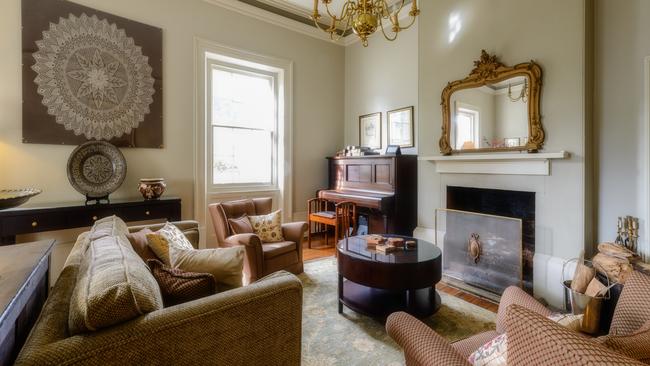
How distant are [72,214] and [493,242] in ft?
13.3

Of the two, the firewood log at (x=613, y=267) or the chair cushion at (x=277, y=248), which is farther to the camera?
the chair cushion at (x=277, y=248)

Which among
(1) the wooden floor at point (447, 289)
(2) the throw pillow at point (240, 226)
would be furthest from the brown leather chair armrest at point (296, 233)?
(1) the wooden floor at point (447, 289)

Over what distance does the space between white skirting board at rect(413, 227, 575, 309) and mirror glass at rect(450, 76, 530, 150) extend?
108 cm

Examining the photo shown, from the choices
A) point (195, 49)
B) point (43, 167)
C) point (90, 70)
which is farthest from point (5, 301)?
point (195, 49)

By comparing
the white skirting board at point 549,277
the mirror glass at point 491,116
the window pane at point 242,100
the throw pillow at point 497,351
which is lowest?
the white skirting board at point 549,277

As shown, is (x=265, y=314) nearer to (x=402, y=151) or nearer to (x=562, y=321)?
(x=562, y=321)

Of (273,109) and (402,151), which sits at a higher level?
(273,109)

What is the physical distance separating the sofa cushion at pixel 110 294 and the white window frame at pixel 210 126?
2.95 meters

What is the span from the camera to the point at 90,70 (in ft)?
10.8

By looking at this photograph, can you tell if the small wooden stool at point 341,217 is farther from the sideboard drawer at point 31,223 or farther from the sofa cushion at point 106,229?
the sideboard drawer at point 31,223

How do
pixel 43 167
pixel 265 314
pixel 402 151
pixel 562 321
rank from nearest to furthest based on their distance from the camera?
pixel 562 321 → pixel 265 314 → pixel 43 167 → pixel 402 151

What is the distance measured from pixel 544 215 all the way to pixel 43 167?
4907mm

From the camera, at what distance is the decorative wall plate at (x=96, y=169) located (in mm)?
3066

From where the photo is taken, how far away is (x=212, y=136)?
13.9ft
